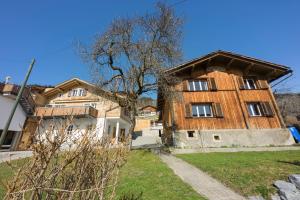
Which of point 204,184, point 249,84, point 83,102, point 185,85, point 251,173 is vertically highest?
point 83,102

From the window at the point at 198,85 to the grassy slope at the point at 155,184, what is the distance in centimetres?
1098

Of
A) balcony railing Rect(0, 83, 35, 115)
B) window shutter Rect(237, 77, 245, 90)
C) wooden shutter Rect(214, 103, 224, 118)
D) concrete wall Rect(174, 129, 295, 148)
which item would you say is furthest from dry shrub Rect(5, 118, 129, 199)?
balcony railing Rect(0, 83, 35, 115)

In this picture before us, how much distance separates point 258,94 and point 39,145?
65.8 feet

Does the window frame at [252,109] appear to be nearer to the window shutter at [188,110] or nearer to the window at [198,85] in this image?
the window at [198,85]

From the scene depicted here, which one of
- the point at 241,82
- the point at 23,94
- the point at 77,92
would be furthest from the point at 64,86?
the point at 241,82

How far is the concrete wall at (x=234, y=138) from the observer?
15156 millimetres

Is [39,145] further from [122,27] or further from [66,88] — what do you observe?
[66,88]

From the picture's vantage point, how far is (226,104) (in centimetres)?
1678

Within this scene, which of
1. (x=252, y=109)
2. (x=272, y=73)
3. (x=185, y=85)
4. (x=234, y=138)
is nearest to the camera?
(x=234, y=138)

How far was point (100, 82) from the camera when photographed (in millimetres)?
15828

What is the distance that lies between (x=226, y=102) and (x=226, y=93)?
3.46 feet

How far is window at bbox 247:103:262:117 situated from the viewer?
16.9m

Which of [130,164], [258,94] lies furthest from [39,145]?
[258,94]

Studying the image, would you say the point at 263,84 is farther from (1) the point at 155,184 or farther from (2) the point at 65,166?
(2) the point at 65,166
